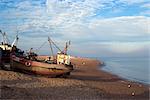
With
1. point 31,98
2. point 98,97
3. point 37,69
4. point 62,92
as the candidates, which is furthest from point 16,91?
point 37,69

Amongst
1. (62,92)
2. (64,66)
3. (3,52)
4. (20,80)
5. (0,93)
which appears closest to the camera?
(0,93)

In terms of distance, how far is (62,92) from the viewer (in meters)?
19.8

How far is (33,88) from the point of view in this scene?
65.2ft

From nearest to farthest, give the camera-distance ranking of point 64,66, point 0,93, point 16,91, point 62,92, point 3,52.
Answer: point 0,93 < point 16,91 < point 62,92 < point 64,66 < point 3,52

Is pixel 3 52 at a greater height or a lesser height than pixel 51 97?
greater

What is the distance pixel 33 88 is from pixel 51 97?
2.49 meters

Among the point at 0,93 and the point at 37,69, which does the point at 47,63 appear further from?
the point at 0,93

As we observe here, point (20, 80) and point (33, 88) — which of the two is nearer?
point (33, 88)

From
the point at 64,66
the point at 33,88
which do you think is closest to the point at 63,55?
the point at 64,66

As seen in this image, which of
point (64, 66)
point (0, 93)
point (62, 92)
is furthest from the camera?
Answer: point (64, 66)

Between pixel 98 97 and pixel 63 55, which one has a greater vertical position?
pixel 63 55

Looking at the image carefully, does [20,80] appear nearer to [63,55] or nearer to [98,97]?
[98,97]

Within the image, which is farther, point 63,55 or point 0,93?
point 63,55

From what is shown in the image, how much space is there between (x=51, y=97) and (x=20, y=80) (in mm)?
5804
